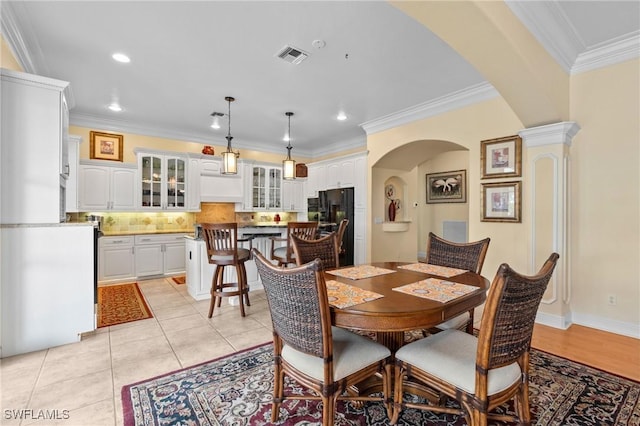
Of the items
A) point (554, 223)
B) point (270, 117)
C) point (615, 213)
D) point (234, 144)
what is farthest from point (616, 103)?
point (234, 144)

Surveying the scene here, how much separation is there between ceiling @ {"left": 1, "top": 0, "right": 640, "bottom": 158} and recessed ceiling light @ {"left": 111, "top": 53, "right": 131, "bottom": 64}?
5cm

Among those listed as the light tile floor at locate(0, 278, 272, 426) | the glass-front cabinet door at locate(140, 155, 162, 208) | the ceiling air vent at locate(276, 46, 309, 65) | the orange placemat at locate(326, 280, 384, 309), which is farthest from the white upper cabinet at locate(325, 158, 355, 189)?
the orange placemat at locate(326, 280, 384, 309)

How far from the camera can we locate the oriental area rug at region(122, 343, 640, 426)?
1.68 m

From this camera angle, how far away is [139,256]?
5.17 metres

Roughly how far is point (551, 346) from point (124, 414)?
132 inches

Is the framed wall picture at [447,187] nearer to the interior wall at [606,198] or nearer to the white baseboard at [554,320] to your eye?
the interior wall at [606,198]

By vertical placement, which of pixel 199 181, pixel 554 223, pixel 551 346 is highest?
pixel 199 181

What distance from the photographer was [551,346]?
2645mm

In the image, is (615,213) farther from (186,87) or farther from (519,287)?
(186,87)

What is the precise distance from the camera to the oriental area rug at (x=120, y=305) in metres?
3.30

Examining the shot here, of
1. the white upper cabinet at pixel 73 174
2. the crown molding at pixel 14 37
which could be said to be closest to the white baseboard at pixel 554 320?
the crown molding at pixel 14 37

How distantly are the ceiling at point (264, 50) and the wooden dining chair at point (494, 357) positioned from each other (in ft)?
7.21

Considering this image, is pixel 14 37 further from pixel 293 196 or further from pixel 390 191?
pixel 390 191

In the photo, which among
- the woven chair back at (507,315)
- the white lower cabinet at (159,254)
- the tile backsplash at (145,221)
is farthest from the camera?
the tile backsplash at (145,221)
